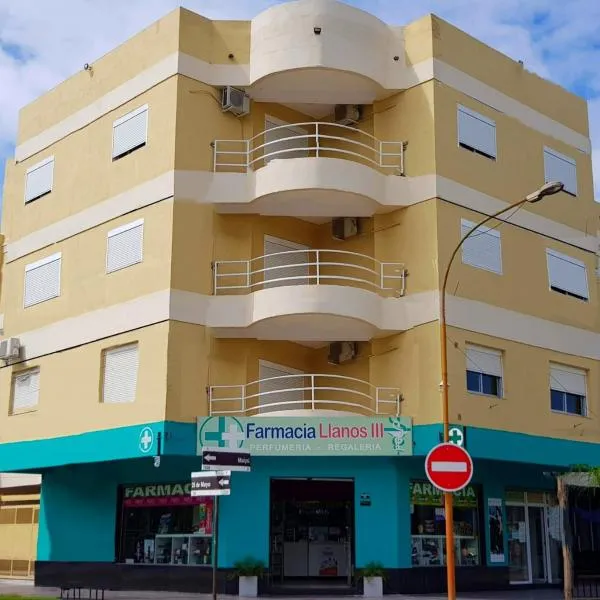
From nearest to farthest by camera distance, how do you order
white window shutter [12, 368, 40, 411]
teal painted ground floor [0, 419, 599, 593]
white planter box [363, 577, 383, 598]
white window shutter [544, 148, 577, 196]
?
1. white planter box [363, 577, 383, 598]
2. teal painted ground floor [0, 419, 599, 593]
3. white window shutter [12, 368, 40, 411]
4. white window shutter [544, 148, 577, 196]

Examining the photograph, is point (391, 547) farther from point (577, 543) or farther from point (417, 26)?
point (417, 26)

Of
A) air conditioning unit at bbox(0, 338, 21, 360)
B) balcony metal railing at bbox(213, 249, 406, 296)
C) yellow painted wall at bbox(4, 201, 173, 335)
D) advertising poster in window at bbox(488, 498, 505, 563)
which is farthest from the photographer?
air conditioning unit at bbox(0, 338, 21, 360)

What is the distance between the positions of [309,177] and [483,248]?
4960 mm

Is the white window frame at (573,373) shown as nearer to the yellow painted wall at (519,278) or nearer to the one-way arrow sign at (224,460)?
the yellow painted wall at (519,278)

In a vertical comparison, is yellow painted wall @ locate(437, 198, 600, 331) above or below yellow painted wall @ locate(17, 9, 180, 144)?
below

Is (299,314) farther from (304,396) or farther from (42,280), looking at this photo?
(42,280)

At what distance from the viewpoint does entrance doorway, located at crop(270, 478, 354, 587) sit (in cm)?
2466

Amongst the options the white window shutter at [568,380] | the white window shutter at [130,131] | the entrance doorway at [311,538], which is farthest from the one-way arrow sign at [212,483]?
the white window shutter at [568,380]

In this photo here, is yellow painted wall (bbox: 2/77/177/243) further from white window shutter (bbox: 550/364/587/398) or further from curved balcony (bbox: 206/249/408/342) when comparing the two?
white window shutter (bbox: 550/364/587/398)

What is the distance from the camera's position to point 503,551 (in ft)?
85.4

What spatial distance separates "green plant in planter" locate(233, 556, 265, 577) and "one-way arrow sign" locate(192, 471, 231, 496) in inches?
254

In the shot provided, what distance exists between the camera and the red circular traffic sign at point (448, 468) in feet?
52.0

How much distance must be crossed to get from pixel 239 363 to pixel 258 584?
535cm

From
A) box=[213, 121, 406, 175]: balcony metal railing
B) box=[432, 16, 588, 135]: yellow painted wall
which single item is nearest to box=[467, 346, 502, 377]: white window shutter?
box=[213, 121, 406, 175]: balcony metal railing
